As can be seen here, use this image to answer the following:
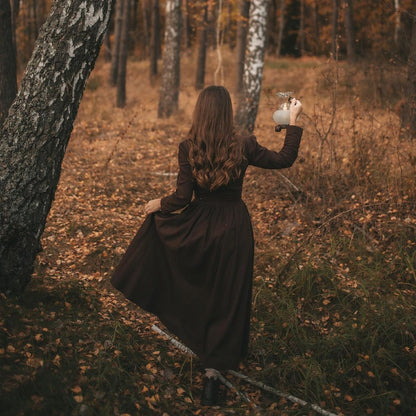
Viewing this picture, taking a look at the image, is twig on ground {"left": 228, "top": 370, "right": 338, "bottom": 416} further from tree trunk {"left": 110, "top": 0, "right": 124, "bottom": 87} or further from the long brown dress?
tree trunk {"left": 110, "top": 0, "right": 124, "bottom": 87}

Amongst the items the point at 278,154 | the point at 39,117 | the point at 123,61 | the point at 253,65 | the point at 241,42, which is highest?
the point at 241,42

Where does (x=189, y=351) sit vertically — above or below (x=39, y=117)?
below

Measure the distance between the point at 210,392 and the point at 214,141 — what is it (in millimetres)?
1900

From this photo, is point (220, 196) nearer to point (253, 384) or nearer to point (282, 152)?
point (282, 152)

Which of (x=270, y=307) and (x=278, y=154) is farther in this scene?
(x=270, y=307)

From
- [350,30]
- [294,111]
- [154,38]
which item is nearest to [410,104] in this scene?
[294,111]

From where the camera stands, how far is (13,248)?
12.6 feet

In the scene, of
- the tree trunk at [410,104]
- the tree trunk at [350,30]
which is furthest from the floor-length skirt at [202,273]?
the tree trunk at [350,30]

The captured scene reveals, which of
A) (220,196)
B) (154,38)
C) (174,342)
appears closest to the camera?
(220,196)

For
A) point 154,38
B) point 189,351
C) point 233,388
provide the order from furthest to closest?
point 154,38 → point 189,351 → point 233,388

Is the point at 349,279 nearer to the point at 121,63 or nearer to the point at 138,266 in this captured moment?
the point at 138,266

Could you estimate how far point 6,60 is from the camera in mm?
7484

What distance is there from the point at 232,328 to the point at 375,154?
430 cm

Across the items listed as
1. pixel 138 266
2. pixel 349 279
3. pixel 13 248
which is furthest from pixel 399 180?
pixel 13 248
